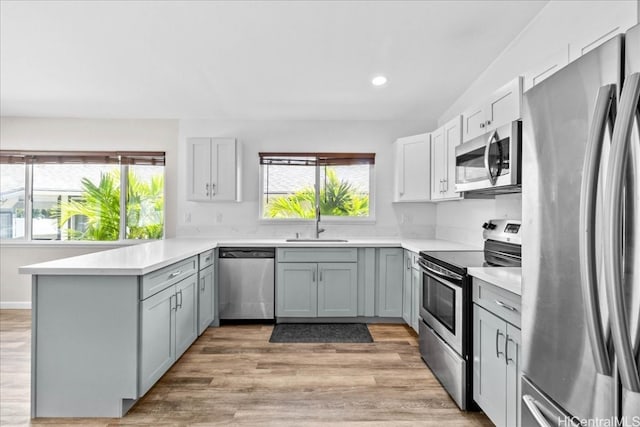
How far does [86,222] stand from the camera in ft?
15.1

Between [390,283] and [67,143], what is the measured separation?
13.9 feet

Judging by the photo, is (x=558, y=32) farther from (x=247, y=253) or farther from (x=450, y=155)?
(x=247, y=253)

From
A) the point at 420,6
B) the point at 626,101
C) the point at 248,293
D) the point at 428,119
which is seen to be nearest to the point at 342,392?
the point at 248,293

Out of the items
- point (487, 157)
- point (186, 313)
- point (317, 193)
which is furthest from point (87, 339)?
point (317, 193)

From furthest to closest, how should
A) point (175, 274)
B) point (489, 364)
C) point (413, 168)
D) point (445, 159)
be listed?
point (413, 168) < point (445, 159) < point (175, 274) < point (489, 364)

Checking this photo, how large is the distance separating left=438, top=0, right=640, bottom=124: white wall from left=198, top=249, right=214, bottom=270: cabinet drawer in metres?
2.95

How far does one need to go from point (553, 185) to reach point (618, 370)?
0.52 meters

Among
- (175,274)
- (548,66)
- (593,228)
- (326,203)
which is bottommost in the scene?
(175,274)

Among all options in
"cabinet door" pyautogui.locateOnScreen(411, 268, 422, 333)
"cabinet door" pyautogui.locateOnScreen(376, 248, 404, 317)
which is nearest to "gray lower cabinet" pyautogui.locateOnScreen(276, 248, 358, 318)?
"cabinet door" pyautogui.locateOnScreen(376, 248, 404, 317)

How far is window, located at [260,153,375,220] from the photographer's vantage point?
15.2 feet

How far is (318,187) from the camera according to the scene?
464cm

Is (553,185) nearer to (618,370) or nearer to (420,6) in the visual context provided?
(618,370)

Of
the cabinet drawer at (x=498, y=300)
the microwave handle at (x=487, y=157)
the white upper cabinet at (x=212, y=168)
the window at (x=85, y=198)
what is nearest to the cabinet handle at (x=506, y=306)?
the cabinet drawer at (x=498, y=300)

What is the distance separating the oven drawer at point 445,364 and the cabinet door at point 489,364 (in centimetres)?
8
